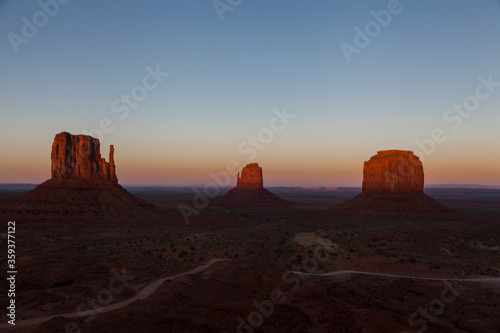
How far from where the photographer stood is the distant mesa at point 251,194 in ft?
443

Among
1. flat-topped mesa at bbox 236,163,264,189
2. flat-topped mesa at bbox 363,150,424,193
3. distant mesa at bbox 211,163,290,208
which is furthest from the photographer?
flat-topped mesa at bbox 236,163,264,189

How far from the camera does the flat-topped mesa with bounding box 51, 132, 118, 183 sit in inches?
2576

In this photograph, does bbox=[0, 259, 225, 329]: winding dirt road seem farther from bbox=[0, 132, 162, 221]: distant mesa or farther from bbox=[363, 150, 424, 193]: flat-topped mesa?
bbox=[363, 150, 424, 193]: flat-topped mesa

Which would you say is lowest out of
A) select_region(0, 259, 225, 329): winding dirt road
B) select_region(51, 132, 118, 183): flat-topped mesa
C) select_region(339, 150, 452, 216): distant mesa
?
select_region(0, 259, 225, 329): winding dirt road

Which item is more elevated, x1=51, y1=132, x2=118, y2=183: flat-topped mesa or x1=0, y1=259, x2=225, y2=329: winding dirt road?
x1=51, y1=132, x2=118, y2=183: flat-topped mesa

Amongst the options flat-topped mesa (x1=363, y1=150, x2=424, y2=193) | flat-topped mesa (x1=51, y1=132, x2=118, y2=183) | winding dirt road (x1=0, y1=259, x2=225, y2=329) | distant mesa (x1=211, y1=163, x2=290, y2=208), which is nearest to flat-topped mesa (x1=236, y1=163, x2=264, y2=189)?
distant mesa (x1=211, y1=163, x2=290, y2=208)

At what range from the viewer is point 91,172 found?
67.6 metres

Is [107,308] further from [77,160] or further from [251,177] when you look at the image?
[251,177]

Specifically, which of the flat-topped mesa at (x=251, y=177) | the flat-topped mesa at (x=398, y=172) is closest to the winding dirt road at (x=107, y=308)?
the flat-topped mesa at (x=398, y=172)

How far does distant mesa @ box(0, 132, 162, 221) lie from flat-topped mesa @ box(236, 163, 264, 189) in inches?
3616

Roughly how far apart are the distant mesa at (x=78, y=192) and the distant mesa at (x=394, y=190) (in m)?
52.9

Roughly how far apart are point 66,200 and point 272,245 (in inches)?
1792

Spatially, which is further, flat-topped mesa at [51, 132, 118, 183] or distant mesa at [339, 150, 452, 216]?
distant mesa at [339, 150, 452, 216]

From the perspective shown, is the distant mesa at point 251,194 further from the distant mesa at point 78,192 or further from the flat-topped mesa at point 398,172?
the distant mesa at point 78,192
